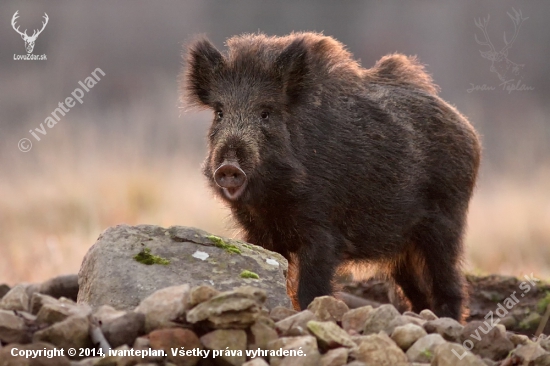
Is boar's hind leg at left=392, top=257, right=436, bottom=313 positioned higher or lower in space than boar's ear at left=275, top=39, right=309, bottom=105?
lower

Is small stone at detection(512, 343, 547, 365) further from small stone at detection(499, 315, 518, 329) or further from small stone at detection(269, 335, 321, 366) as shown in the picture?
small stone at detection(499, 315, 518, 329)

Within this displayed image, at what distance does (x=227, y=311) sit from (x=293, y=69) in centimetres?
298

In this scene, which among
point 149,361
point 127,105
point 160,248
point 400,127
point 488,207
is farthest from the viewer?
point 127,105

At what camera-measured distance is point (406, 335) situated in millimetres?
4164

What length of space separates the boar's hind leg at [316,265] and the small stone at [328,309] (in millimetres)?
1370

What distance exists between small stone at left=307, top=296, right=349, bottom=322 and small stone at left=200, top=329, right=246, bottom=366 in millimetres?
818

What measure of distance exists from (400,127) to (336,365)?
3441 millimetres

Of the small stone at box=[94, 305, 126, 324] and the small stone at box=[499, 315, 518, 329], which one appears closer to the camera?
the small stone at box=[94, 305, 126, 324]

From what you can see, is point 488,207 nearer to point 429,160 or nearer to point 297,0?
point 429,160

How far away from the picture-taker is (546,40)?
2464 centimetres

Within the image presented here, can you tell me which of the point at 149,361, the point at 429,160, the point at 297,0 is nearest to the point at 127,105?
the point at 297,0

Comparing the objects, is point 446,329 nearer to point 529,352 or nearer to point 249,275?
point 529,352

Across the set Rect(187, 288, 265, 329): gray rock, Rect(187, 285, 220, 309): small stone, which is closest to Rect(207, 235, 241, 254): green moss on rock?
Rect(187, 285, 220, 309): small stone

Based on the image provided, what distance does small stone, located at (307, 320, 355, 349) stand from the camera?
386 centimetres
